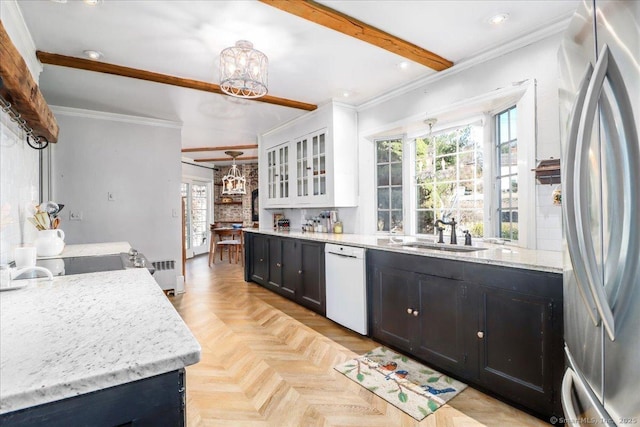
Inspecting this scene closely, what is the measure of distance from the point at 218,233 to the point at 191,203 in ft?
4.14

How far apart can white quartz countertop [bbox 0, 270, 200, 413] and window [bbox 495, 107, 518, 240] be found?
2597 mm

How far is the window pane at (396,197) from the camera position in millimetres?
3597

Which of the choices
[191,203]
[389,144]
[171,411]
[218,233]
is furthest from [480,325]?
[191,203]

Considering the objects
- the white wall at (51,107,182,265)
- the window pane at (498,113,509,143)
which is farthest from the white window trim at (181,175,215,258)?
the window pane at (498,113,509,143)

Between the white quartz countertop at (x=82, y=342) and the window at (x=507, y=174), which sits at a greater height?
the window at (x=507, y=174)

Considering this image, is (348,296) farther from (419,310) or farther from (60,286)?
(60,286)

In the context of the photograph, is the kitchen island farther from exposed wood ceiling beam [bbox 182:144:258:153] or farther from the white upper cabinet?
exposed wood ceiling beam [bbox 182:144:258:153]

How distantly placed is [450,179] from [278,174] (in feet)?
8.52

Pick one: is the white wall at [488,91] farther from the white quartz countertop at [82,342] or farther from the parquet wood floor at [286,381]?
the white quartz countertop at [82,342]

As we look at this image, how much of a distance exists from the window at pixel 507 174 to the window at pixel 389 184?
1057 mm

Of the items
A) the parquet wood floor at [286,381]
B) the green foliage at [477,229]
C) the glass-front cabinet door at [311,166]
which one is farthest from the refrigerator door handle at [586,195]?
the glass-front cabinet door at [311,166]

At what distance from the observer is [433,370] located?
2.28 metres

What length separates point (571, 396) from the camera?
1022 millimetres

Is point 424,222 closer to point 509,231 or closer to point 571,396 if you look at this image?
point 509,231
